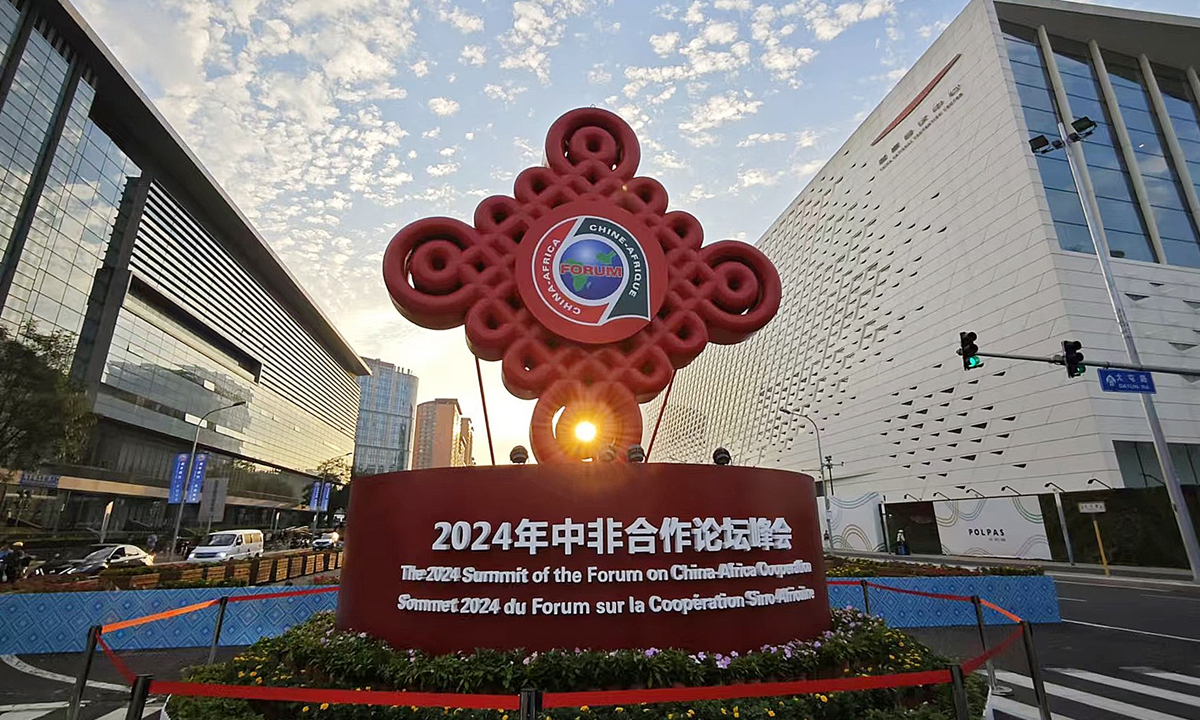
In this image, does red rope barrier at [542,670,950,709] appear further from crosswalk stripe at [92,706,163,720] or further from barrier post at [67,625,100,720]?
crosswalk stripe at [92,706,163,720]

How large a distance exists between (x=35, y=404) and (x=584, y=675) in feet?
104

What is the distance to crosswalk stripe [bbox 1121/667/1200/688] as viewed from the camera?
8445 mm

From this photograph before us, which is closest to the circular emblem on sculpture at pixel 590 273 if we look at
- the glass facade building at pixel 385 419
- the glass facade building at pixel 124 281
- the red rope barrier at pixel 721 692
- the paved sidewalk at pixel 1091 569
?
the red rope barrier at pixel 721 692

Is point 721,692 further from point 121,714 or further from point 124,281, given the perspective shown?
point 124,281

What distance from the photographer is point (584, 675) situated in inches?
226

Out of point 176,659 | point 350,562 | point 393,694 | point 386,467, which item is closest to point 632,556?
point 393,694

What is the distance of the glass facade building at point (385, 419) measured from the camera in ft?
412

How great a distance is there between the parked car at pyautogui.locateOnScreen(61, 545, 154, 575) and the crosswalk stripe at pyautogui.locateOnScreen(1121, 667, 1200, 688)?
29232mm

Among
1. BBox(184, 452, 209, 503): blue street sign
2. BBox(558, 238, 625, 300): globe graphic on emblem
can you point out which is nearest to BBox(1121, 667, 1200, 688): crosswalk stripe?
BBox(558, 238, 625, 300): globe graphic on emblem

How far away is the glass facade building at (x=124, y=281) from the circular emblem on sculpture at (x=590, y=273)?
38.6 metres

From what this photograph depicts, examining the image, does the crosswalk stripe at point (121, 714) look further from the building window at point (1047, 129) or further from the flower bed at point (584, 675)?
the building window at point (1047, 129)

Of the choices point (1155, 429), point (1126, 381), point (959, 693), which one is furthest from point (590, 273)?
point (1155, 429)

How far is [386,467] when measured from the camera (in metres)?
125

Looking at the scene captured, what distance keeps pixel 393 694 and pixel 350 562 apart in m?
3.90
